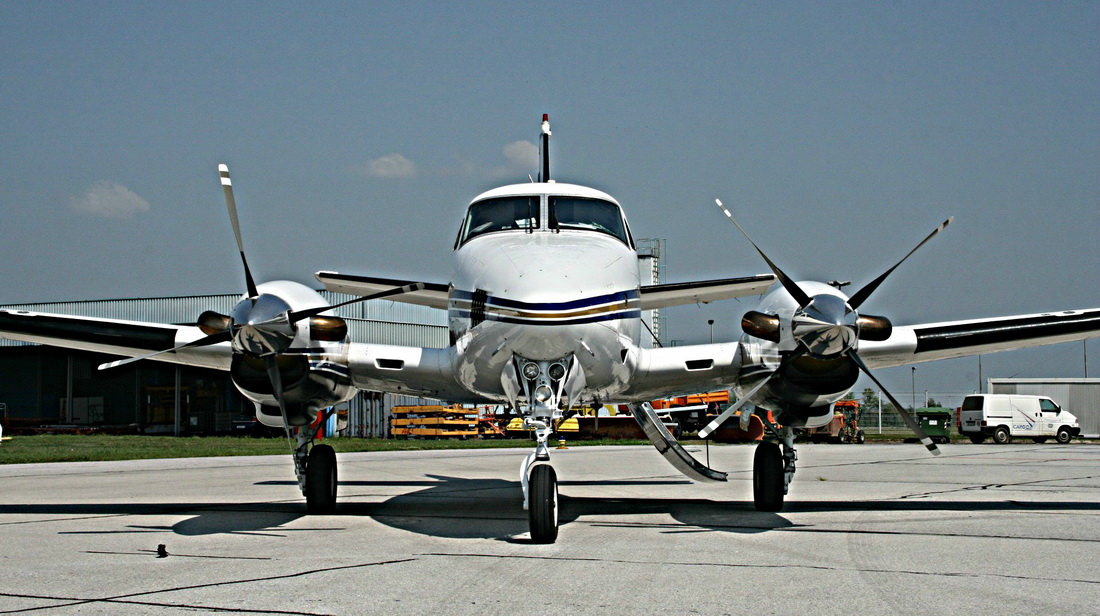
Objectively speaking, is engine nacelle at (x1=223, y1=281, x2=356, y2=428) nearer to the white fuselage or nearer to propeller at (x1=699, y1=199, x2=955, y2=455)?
the white fuselage

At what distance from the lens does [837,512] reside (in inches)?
471

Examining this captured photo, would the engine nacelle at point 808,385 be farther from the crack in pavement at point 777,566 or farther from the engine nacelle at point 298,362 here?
the engine nacelle at point 298,362

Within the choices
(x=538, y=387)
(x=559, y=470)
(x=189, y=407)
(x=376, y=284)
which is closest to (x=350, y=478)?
(x=559, y=470)

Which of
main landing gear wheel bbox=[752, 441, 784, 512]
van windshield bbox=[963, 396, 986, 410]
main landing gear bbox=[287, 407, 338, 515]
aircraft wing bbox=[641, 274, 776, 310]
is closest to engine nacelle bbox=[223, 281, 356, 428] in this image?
main landing gear bbox=[287, 407, 338, 515]

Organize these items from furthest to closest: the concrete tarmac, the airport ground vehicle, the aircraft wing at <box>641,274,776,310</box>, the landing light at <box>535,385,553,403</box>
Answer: the airport ground vehicle
the aircraft wing at <box>641,274,776,310</box>
the landing light at <box>535,385,553,403</box>
the concrete tarmac

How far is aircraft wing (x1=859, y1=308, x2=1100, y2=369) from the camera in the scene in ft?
38.1

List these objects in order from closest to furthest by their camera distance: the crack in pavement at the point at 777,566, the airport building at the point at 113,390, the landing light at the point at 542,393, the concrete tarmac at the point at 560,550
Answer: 1. the concrete tarmac at the point at 560,550
2. the crack in pavement at the point at 777,566
3. the landing light at the point at 542,393
4. the airport building at the point at 113,390

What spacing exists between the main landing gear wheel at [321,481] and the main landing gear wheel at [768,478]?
5.27 metres

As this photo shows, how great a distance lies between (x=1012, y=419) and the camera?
41.3m

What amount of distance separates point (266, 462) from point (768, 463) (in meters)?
16.3

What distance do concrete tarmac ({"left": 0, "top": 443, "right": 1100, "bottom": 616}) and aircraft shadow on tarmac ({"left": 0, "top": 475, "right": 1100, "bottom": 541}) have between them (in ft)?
0.17

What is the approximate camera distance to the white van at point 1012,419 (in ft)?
134

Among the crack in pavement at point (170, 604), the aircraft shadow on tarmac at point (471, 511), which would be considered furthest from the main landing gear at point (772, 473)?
the crack in pavement at point (170, 604)

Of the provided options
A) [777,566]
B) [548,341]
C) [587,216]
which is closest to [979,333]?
[587,216]
